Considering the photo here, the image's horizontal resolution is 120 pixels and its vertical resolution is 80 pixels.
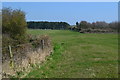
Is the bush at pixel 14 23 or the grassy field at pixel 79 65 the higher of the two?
the bush at pixel 14 23

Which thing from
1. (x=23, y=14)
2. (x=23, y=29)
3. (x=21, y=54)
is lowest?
(x=21, y=54)

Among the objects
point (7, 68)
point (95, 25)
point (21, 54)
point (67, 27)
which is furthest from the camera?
point (67, 27)

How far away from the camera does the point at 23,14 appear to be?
2205cm

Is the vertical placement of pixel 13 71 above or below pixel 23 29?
below

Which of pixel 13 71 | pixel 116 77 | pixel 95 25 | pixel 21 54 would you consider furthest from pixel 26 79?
pixel 95 25

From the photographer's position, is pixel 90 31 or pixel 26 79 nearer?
pixel 26 79

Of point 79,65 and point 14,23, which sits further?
point 14,23

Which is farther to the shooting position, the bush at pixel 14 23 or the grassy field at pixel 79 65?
the bush at pixel 14 23

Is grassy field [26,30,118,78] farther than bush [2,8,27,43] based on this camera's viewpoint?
No

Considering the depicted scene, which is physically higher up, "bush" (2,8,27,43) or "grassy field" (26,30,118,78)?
"bush" (2,8,27,43)

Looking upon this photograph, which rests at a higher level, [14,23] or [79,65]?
[14,23]

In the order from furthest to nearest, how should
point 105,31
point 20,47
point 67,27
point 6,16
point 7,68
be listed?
point 67,27 → point 105,31 → point 6,16 → point 20,47 → point 7,68

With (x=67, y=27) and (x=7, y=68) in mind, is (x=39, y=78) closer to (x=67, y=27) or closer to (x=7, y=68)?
(x=7, y=68)

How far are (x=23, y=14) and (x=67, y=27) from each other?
352 ft
